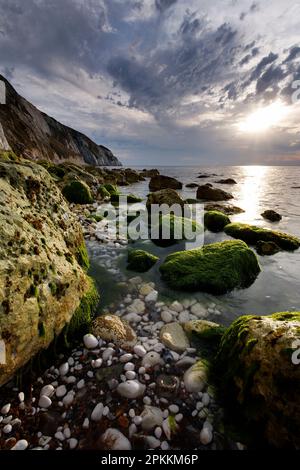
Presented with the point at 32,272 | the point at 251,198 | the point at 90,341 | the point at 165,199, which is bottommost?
the point at 90,341

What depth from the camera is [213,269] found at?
6656 millimetres

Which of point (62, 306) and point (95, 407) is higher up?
point (62, 306)

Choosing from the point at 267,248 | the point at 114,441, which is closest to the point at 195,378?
the point at 114,441

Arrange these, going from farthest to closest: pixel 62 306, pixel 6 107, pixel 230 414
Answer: pixel 6 107
pixel 62 306
pixel 230 414

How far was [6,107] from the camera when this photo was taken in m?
68.1

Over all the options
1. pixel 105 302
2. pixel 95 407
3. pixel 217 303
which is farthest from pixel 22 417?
pixel 217 303

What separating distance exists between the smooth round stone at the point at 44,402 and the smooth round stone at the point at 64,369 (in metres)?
0.38

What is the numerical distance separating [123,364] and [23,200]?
3.58 m

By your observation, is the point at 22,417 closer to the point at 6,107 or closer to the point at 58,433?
the point at 58,433

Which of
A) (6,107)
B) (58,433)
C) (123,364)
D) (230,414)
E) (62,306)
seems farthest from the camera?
(6,107)

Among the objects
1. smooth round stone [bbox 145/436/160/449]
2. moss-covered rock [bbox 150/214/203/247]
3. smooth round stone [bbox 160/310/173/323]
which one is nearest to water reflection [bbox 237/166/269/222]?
moss-covered rock [bbox 150/214/203/247]

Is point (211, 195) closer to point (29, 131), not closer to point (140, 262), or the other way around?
point (140, 262)

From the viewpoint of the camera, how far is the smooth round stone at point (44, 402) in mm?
2965

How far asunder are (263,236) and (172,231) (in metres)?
4.08
